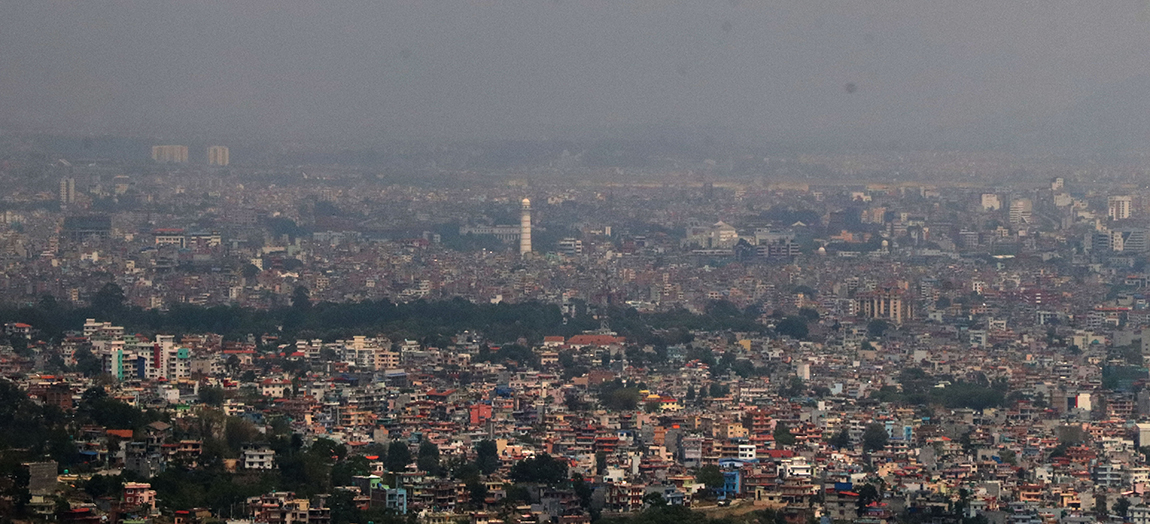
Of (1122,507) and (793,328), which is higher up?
(793,328)

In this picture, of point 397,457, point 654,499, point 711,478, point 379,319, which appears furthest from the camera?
point 379,319

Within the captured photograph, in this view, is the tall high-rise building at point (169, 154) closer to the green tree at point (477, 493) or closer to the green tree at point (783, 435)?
the green tree at point (783, 435)

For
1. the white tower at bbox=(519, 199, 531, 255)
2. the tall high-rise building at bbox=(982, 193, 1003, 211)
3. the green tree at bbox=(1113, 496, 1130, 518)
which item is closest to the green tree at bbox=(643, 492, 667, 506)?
the green tree at bbox=(1113, 496, 1130, 518)

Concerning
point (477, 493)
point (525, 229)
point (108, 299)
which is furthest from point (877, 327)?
point (477, 493)

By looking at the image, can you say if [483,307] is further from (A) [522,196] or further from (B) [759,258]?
(A) [522,196]

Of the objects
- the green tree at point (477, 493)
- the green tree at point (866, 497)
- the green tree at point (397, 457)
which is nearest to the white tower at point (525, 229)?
the green tree at point (397, 457)

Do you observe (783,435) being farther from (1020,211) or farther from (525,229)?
(1020,211)
